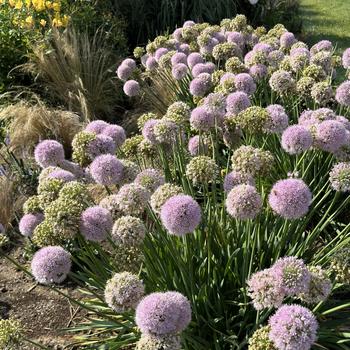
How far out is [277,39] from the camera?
174 inches

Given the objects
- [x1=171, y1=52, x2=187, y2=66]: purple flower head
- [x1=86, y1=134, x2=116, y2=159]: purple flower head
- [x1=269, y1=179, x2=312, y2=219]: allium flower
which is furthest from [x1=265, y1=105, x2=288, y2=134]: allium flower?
[x1=171, y1=52, x2=187, y2=66]: purple flower head

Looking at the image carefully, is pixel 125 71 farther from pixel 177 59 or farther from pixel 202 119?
pixel 202 119

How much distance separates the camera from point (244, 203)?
1892mm

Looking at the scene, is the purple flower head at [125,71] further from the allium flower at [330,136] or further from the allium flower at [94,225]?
the allium flower at [94,225]

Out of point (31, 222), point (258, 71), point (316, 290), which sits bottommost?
point (31, 222)

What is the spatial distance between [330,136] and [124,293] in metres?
1.15

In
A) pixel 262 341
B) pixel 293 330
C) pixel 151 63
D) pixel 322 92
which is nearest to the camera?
pixel 293 330

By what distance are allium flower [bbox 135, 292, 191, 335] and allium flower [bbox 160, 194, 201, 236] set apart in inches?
11.6

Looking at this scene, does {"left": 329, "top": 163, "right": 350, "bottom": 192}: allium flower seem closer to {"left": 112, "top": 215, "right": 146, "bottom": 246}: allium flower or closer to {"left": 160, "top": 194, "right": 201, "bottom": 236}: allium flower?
{"left": 160, "top": 194, "right": 201, "bottom": 236}: allium flower

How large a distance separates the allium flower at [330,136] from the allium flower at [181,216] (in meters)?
0.76

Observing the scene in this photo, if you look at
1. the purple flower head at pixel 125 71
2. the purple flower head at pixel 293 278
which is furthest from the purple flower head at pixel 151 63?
the purple flower head at pixel 293 278

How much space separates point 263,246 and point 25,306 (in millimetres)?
1503

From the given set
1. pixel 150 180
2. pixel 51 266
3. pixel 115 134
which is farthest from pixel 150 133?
pixel 51 266

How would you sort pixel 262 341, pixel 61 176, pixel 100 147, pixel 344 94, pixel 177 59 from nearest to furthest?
1. pixel 262 341
2. pixel 61 176
3. pixel 100 147
4. pixel 344 94
5. pixel 177 59
